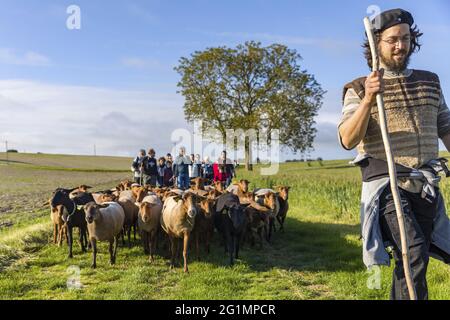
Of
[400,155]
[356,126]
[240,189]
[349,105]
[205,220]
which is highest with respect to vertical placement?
[349,105]

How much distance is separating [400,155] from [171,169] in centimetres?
1764

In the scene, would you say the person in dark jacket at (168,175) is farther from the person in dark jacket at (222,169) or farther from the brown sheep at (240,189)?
the brown sheep at (240,189)

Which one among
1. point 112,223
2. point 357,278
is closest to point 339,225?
point 357,278

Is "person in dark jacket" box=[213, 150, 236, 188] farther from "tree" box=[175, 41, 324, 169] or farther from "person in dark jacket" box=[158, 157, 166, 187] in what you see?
"tree" box=[175, 41, 324, 169]

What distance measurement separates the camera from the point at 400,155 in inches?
129

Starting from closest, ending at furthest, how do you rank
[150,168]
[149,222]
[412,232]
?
[412,232]
[149,222]
[150,168]

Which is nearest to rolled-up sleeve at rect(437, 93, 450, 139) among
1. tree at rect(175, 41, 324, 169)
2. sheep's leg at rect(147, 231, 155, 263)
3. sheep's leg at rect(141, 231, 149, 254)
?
sheep's leg at rect(147, 231, 155, 263)

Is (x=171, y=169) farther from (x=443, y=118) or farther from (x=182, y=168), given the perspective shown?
(x=443, y=118)

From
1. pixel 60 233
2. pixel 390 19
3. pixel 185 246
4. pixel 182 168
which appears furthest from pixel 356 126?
pixel 182 168

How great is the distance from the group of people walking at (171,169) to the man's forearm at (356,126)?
45.8 ft

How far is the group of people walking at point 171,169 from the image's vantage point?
697 inches
